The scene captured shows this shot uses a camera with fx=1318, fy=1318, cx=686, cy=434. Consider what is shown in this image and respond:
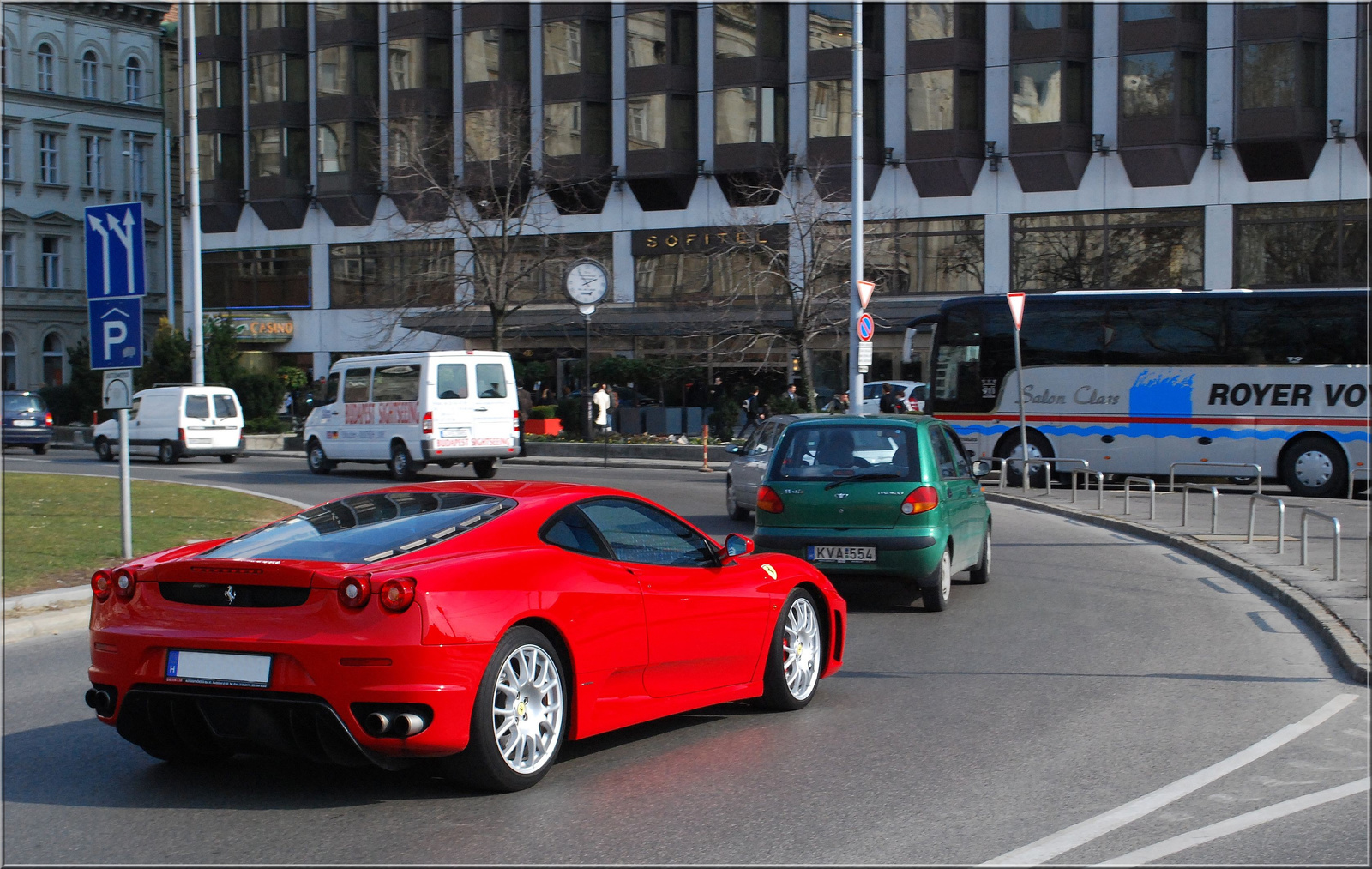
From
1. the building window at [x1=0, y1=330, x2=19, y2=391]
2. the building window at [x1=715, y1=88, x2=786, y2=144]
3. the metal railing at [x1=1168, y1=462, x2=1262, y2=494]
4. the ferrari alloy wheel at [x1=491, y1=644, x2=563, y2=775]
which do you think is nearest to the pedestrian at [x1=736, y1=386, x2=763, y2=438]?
the metal railing at [x1=1168, y1=462, x2=1262, y2=494]

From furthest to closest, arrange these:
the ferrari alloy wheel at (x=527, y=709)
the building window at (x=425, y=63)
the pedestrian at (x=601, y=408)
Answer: the building window at (x=425, y=63) < the pedestrian at (x=601, y=408) < the ferrari alloy wheel at (x=527, y=709)

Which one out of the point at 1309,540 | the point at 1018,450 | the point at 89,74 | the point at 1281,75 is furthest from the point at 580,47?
the point at 1309,540

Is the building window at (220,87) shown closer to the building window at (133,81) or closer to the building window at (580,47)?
the building window at (133,81)

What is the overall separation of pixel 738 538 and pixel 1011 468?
20168 millimetres

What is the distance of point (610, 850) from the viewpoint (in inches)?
187

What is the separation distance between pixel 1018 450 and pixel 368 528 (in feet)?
71.6

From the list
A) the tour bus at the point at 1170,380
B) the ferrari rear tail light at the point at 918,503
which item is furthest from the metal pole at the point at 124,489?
the tour bus at the point at 1170,380

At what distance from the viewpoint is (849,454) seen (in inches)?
435

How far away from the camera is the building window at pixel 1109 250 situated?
3969 cm

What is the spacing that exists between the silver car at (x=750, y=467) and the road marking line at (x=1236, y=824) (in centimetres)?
1227

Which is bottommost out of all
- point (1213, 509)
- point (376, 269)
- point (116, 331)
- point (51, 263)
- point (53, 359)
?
point (1213, 509)

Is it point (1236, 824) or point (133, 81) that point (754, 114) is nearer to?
point (133, 81)

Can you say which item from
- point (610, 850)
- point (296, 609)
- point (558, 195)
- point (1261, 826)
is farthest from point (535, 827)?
point (558, 195)

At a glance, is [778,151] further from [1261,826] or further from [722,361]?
[1261,826]
